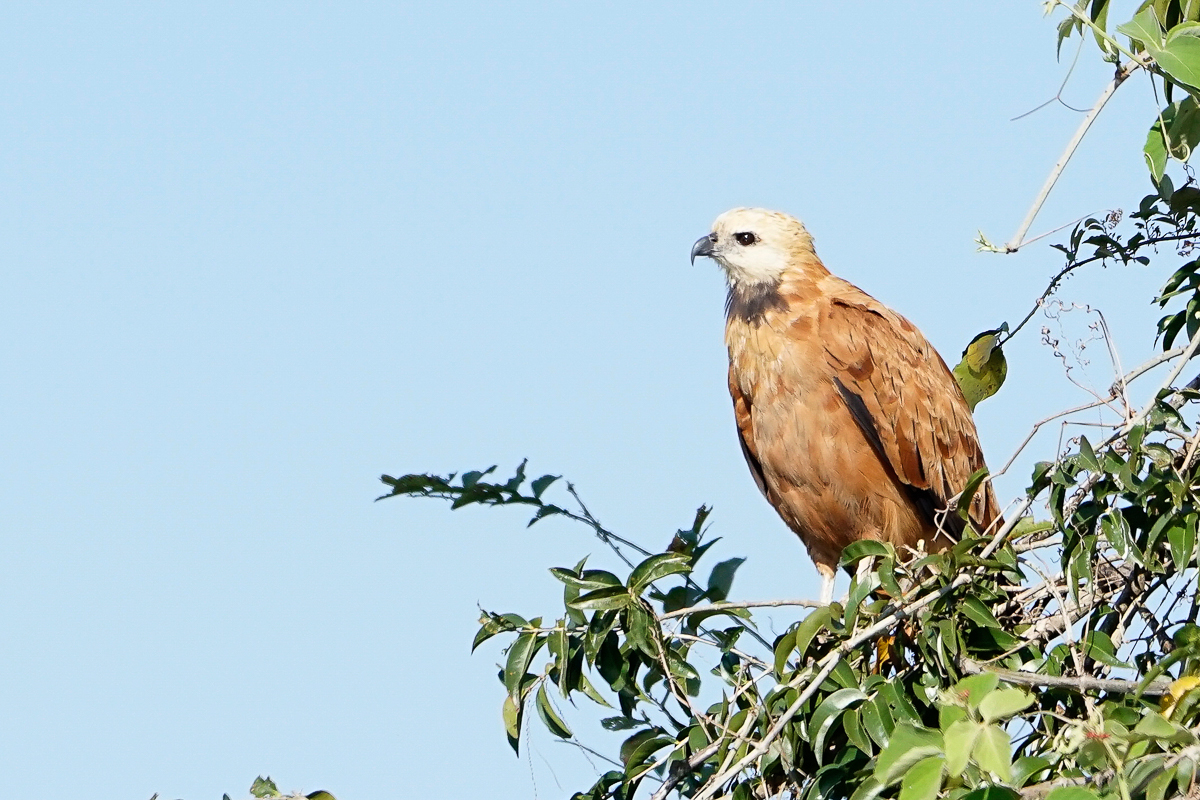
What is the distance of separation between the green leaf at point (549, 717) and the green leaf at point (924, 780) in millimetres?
1236

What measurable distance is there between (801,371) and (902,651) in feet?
6.65

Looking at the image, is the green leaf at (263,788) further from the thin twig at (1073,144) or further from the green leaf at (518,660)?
the thin twig at (1073,144)

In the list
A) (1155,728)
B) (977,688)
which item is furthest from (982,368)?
(977,688)

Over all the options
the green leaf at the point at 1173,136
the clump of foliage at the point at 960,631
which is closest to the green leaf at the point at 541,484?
the clump of foliage at the point at 960,631

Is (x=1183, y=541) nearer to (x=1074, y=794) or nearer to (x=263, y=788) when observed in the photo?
(x=1074, y=794)

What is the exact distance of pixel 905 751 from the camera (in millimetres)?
2309

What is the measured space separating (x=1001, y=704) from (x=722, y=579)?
159 centimetres

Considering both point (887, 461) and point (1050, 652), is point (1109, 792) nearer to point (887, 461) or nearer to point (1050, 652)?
point (1050, 652)

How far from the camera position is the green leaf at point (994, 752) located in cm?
212

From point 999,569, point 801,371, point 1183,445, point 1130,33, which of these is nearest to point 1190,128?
point 1130,33

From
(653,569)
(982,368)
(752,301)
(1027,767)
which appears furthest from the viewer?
(752,301)

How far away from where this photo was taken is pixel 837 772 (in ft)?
10.2

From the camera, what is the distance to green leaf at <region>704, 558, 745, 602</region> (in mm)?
3693

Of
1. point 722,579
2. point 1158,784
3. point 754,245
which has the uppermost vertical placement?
point 754,245
